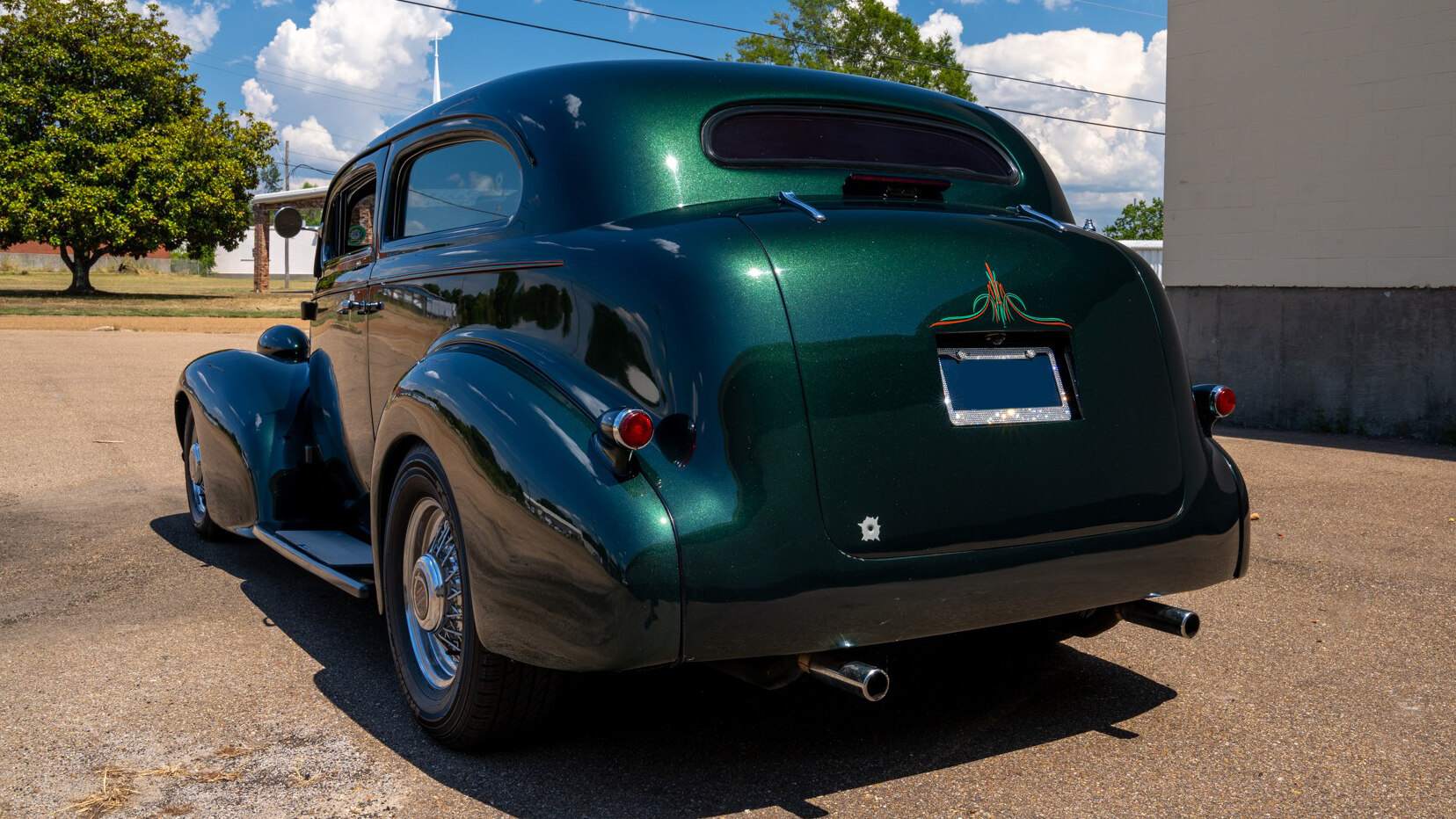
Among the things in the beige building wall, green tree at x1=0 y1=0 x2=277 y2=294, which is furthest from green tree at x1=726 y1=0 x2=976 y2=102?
the beige building wall

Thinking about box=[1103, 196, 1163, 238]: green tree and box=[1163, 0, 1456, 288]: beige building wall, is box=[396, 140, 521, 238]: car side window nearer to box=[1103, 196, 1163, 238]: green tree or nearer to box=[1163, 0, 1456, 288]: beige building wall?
box=[1163, 0, 1456, 288]: beige building wall

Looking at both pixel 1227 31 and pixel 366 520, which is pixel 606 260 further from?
A: pixel 1227 31

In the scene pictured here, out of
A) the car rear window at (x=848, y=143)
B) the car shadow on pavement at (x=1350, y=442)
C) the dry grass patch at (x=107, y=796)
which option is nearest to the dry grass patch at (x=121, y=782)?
the dry grass patch at (x=107, y=796)

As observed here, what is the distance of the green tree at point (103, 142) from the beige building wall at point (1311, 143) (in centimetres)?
2982

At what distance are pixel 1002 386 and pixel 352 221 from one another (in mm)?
3185

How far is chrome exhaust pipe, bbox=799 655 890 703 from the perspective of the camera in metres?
2.58

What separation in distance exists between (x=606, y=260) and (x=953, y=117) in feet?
4.80

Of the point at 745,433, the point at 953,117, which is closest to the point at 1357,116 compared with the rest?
the point at 953,117

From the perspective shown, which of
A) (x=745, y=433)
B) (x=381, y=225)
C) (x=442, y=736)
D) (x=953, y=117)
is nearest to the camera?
(x=745, y=433)

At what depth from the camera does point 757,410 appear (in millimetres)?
2684

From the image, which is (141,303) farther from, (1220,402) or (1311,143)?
(1220,402)

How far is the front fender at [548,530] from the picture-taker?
2547mm

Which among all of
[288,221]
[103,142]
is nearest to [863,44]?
[103,142]

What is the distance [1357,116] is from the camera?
9836mm
